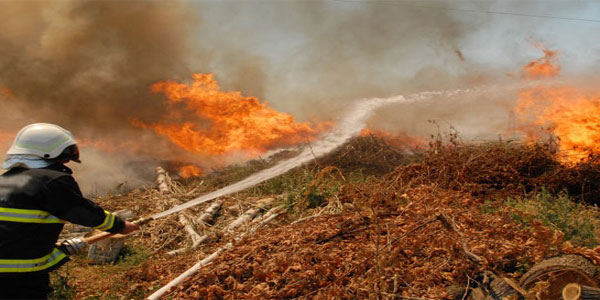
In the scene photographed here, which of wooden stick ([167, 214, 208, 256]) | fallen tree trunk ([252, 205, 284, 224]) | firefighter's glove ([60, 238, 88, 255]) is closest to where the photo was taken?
firefighter's glove ([60, 238, 88, 255])

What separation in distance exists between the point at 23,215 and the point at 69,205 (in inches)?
13.0

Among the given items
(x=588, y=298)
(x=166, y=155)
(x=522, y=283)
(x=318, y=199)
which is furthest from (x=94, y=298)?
(x=166, y=155)

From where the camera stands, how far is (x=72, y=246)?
3.66 metres

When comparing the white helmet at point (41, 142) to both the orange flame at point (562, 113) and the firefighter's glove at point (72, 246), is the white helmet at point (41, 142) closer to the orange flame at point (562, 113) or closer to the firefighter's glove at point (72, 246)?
the firefighter's glove at point (72, 246)

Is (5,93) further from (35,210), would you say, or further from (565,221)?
A: (565,221)

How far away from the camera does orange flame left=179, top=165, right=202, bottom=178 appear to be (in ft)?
38.9

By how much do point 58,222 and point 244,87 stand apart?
1137 centimetres

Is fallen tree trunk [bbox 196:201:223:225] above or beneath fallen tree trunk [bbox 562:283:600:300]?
above

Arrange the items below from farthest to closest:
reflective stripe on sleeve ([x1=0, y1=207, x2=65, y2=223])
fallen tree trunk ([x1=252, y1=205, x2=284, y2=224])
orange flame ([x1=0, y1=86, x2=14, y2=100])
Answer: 1. orange flame ([x1=0, y1=86, x2=14, y2=100])
2. fallen tree trunk ([x1=252, y1=205, x2=284, y2=224])
3. reflective stripe on sleeve ([x1=0, y1=207, x2=65, y2=223])

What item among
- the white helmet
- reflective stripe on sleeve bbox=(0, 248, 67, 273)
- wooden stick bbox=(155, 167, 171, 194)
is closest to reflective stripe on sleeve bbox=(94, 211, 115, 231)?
reflective stripe on sleeve bbox=(0, 248, 67, 273)

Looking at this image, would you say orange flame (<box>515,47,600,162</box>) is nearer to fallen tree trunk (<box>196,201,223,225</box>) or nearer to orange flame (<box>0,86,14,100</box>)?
fallen tree trunk (<box>196,201,223,225</box>)

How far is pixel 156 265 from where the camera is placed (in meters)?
6.23

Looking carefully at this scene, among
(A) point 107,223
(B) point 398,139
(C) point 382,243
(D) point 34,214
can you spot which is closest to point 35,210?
(D) point 34,214

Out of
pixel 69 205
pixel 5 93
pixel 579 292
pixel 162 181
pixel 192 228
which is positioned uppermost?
pixel 5 93
